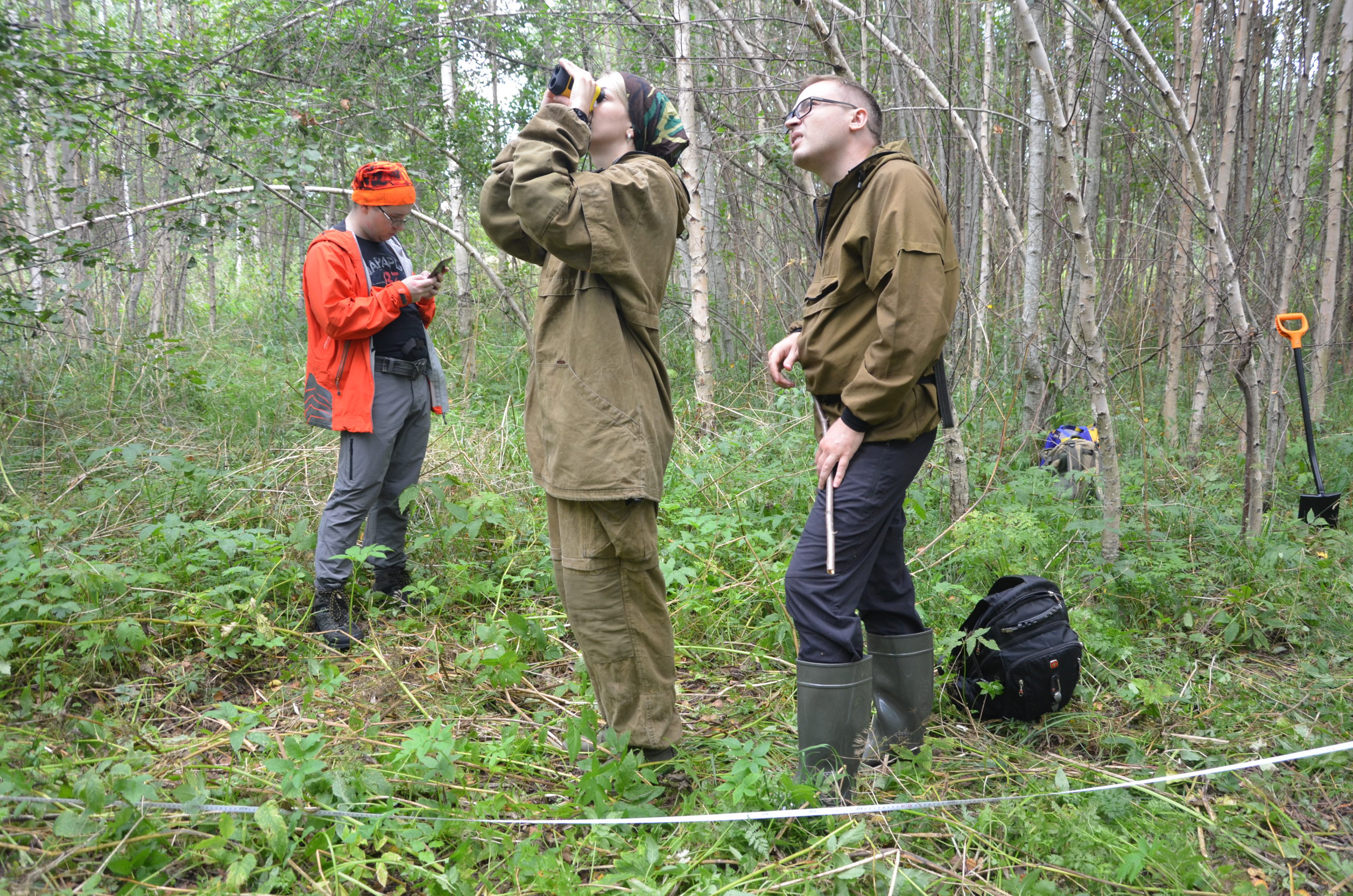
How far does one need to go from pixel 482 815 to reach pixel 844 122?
2.20 metres

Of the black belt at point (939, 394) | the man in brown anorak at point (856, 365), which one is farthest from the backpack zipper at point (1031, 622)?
the black belt at point (939, 394)

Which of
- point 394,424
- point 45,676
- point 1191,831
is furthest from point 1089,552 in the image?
point 45,676

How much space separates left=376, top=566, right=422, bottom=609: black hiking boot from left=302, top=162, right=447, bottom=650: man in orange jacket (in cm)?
17

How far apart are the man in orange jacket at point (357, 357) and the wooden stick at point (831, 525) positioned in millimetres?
2192

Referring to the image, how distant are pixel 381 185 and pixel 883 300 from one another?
2486 millimetres

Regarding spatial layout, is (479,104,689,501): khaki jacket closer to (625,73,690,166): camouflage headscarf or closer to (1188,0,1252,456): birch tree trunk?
(625,73,690,166): camouflage headscarf

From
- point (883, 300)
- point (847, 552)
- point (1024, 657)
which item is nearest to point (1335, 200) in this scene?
point (1024, 657)

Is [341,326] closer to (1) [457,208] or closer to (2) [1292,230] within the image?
(2) [1292,230]

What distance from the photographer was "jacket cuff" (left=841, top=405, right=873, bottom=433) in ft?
7.44

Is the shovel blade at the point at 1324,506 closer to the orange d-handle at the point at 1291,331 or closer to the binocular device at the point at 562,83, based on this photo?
the orange d-handle at the point at 1291,331

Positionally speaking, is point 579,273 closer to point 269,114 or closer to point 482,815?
point 482,815

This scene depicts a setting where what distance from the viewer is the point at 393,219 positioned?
150 inches

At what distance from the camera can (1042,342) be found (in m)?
5.74

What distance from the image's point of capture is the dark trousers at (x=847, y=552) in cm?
229
